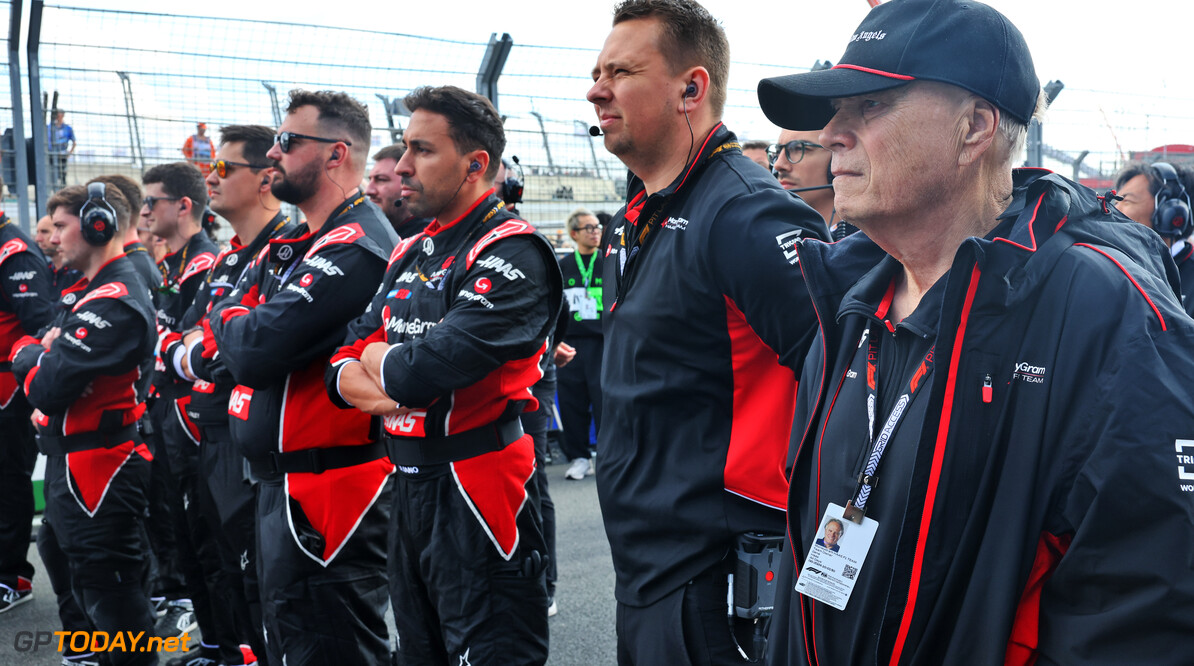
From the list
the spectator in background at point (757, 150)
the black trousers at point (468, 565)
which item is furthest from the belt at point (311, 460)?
the spectator in background at point (757, 150)

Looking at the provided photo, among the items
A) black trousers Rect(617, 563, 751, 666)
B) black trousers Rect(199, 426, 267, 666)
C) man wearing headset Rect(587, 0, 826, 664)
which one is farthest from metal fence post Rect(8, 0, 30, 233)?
black trousers Rect(617, 563, 751, 666)

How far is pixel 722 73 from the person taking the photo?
2.59 metres

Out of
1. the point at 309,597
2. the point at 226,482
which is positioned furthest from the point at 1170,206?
the point at 226,482

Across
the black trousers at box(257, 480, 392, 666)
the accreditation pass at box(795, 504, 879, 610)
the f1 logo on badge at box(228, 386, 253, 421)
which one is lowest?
the black trousers at box(257, 480, 392, 666)

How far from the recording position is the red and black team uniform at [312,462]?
132 inches

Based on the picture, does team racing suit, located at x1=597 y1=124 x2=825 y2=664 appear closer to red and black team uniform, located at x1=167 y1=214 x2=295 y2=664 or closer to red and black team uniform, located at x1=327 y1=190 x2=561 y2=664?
red and black team uniform, located at x1=327 y1=190 x2=561 y2=664

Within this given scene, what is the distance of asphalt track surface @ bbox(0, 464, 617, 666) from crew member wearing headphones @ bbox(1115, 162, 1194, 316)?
3.21m

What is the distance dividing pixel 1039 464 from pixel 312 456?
2.74m

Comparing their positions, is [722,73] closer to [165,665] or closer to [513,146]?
[165,665]

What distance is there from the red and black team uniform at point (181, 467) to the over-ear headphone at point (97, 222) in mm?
503

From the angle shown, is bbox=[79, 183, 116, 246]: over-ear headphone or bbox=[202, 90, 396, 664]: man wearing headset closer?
bbox=[202, 90, 396, 664]: man wearing headset

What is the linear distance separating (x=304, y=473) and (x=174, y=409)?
1.77m

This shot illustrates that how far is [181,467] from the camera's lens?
4777 millimetres

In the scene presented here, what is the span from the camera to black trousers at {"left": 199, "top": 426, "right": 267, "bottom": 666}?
382 cm
